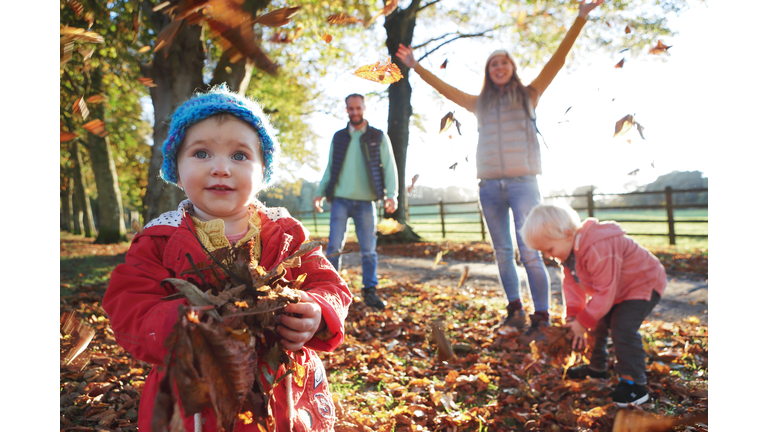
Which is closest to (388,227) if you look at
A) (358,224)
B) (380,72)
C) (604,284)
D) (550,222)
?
(358,224)

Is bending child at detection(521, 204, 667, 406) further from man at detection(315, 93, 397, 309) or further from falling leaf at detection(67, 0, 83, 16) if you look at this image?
falling leaf at detection(67, 0, 83, 16)

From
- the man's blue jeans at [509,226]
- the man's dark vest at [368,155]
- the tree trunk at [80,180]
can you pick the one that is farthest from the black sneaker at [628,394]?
the tree trunk at [80,180]

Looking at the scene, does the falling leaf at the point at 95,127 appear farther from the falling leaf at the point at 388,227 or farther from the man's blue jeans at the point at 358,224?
the falling leaf at the point at 388,227

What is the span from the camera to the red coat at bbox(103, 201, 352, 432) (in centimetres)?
115

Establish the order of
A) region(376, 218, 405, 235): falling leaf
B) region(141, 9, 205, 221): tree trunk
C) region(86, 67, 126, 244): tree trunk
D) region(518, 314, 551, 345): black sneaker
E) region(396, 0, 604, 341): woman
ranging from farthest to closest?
region(86, 67, 126, 244): tree trunk < region(376, 218, 405, 235): falling leaf < region(141, 9, 205, 221): tree trunk < region(396, 0, 604, 341): woman < region(518, 314, 551, 345): black sneaker

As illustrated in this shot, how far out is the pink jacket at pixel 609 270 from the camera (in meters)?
2.52

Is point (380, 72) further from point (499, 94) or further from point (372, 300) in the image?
point (372, 300)

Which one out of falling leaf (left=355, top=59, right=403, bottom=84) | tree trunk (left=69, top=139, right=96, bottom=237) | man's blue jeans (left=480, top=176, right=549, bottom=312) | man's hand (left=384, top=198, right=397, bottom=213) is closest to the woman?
man's blue jeans (left=480, top=176, right=549, bottom=312)

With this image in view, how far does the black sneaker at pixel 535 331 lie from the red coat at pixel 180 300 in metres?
2.29

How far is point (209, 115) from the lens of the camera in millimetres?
1426

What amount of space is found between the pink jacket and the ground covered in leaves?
51cm

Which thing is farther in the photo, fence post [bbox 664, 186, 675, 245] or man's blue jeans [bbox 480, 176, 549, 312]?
fence post [bbox 664, 186, 675, 245]

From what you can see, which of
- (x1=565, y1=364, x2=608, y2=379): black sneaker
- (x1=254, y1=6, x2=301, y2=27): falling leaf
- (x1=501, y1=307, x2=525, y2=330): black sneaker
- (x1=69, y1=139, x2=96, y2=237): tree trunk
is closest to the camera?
(x1=254, y1=6, x2=301, y2=27): falling leaf

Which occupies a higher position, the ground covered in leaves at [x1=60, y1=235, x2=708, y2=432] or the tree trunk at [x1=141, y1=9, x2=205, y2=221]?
the tree trunk at [x1=141, y1=9, x2=205, y2=221]
